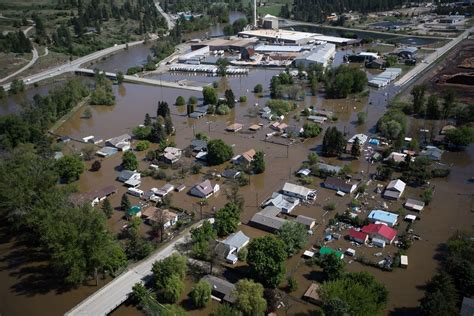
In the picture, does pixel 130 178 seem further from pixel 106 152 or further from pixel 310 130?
pixel 310 130

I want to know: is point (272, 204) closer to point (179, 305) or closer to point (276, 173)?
point (276, 173)

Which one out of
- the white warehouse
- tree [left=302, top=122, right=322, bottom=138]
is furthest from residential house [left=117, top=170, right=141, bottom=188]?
the white warehouse

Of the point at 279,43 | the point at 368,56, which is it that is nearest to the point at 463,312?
the point at 368,56

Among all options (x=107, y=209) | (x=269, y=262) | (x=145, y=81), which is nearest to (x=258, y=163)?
(x=107, y=209)

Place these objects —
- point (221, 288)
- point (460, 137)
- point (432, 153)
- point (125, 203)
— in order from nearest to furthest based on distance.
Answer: point (221, 288)
point (125, 203)
point (432, 153)
point (460, 137)

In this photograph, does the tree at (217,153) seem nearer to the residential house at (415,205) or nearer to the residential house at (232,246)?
the residential house at (232,246)
